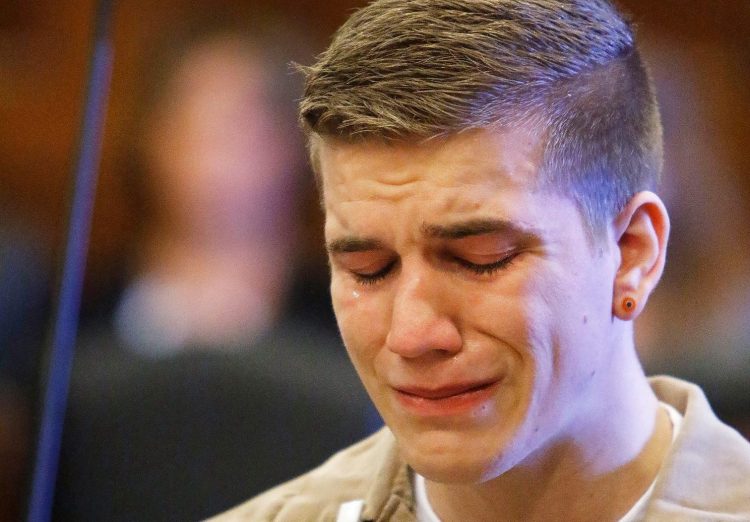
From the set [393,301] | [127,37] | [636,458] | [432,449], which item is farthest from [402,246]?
[127,37]

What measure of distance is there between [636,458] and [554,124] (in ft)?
0.87

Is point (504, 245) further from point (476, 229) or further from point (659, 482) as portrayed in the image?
point (659, 482)

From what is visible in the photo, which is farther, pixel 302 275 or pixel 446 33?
pixel 302 275

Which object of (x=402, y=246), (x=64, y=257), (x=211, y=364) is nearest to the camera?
(x=402, y=246)

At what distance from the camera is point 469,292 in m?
0.65

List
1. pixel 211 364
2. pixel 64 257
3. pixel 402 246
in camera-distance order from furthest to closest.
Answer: pixel 211 364 < pixel 64 257 < pixel 402 246

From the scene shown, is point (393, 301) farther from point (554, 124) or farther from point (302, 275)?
point (302, 275)

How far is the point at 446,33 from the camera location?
654 millimetres

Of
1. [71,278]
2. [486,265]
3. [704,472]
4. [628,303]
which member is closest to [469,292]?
[486,265]

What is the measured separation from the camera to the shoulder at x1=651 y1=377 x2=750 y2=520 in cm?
71

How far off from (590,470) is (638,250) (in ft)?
0.55

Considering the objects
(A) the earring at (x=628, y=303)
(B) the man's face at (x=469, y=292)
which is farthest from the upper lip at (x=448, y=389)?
(A) the earring at (x=628, y=303)

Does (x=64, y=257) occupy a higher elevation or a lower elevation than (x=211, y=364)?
higher

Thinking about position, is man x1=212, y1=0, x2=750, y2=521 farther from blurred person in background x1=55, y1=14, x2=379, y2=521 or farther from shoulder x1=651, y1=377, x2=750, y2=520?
blurred person in background x1=55, y1=14, x2=379, y2=521
